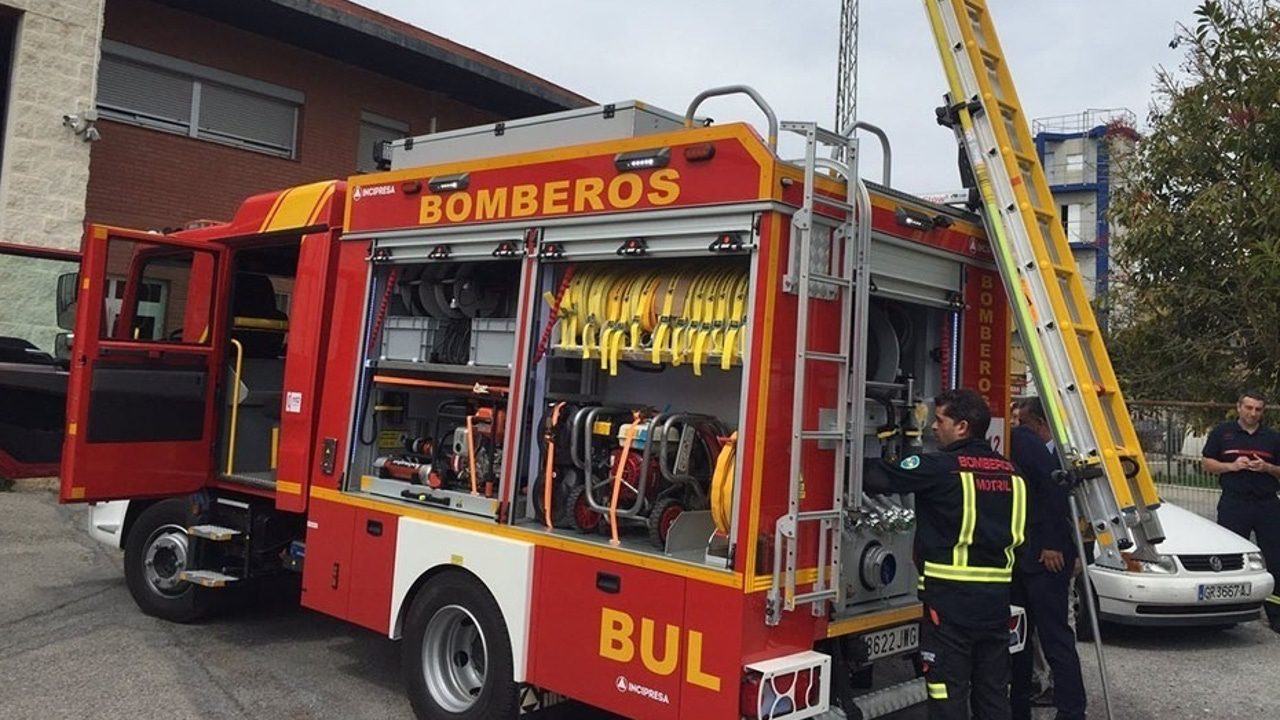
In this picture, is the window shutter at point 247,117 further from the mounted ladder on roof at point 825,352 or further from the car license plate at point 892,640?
the car license plate at point 892,640

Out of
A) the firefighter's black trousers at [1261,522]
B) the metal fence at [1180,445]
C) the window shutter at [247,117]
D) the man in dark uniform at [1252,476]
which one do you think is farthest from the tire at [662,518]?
the window shutter at [247,117]

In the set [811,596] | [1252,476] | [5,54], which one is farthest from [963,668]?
[5,54]

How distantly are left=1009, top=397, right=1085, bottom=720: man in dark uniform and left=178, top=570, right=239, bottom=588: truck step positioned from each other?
14.8ft

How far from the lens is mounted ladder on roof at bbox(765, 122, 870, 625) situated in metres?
3.72

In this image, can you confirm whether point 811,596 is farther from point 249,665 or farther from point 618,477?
point 249,665

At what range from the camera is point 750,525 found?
3.68 m

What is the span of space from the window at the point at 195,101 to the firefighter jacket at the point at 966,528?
1288 centimetres

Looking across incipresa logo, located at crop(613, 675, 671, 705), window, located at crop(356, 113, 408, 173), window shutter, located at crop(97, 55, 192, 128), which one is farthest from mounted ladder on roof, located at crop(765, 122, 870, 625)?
window, located at crop(356, 113, 408, 173)

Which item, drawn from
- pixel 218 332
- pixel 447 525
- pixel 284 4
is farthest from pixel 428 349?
pixel 284 4

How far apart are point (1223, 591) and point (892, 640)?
379 centimetres

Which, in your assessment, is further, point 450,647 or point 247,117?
point 247,117

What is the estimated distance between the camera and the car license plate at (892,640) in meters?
4.20

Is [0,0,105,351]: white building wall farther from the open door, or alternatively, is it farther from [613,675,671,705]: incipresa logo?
[613,675,671,705]: incipresa logo

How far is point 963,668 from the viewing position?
3941 mm
